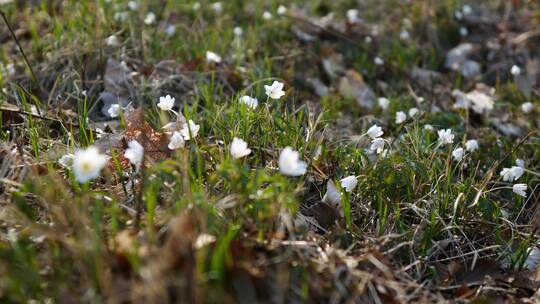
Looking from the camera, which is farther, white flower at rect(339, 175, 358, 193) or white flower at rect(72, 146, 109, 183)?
white flower at rect(339, 175, 358, 193)

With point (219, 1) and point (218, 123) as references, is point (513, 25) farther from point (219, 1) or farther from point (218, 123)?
point (218, 123)

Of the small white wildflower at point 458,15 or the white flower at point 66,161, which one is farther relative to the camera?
the small white wildflower at point 458,15

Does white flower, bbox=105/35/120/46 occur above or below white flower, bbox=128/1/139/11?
below

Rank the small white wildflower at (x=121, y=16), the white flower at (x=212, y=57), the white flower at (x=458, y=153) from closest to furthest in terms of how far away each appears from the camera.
Answer: the white flower at (x=458, y=153) → the white flower at (x=212, y=57) → the small white wildflower at (x=121, y=16)

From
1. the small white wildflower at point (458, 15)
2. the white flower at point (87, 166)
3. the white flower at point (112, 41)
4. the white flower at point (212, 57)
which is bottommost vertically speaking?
the small white wildflower at point (458, 15)

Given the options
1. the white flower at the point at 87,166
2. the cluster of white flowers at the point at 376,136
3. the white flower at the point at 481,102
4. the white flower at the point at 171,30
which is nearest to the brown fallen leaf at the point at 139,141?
the white flower at the point at 87,166

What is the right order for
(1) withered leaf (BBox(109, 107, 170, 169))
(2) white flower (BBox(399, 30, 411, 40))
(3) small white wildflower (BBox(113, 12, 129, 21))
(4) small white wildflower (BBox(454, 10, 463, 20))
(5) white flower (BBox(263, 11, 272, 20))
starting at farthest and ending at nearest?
(4) small white wildflower (BBox(454, 10, 463, 20)) < (2) white flower (BBox(399, 30, 411, 40)) < (5) white flower (BBox(263, 11, 272, 20)) < (3) small white wildflower (BBox(113, 12, 129, 21)) < (1) withered leaf (BBox(109, 107, 170, 169))

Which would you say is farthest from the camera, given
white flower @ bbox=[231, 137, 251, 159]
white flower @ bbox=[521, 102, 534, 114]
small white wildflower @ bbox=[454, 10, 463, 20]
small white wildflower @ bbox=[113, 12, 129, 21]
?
small white wildflower @ bbox=[454, 10, 463, 20]

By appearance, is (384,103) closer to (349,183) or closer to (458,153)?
(458,153)

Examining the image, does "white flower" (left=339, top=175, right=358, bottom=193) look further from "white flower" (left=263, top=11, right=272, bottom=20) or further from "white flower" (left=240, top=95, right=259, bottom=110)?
"white flower" (left=263, top=11, right=272, bottom=20)

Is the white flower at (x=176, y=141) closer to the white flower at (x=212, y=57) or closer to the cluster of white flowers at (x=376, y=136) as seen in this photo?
the cluster of white flowers at (x=376, y=136)

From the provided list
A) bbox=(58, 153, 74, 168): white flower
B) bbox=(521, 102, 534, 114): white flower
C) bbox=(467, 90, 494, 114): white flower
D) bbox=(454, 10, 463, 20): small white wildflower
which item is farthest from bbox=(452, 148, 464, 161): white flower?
bbox=(454, 10, 463, 20): small white wildflower

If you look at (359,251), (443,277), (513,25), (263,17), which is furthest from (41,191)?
(513,25)

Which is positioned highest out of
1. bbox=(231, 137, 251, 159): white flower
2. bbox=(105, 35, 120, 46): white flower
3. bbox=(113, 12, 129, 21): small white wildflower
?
bbox=(231, 137, 251, 159): white flower
